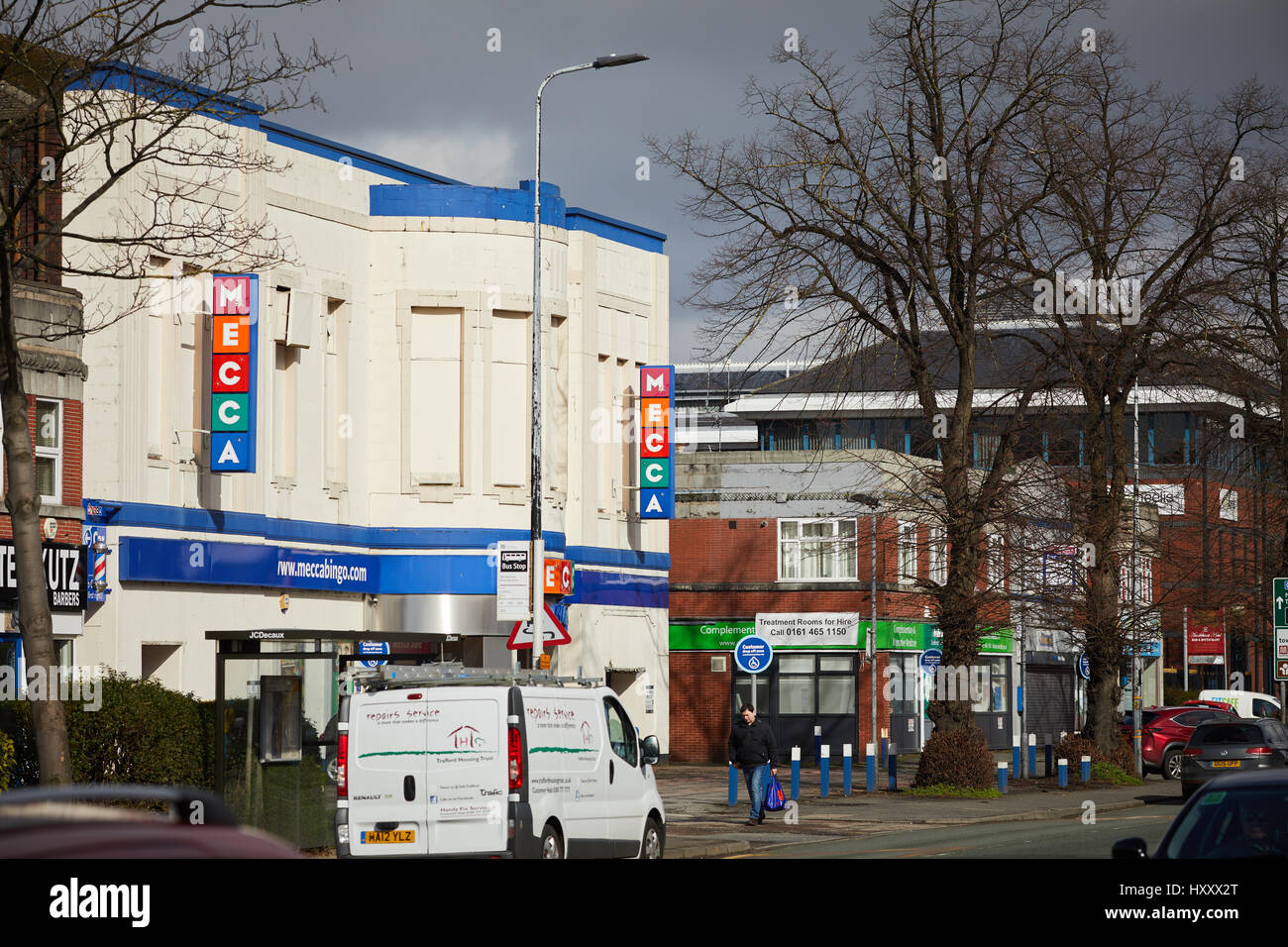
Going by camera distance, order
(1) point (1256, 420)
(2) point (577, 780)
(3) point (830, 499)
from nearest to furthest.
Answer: (2) point (577, 780) → (1) point (1256, 420) → (3) point (830, 499)

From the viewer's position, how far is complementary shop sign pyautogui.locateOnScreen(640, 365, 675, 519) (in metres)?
38.6

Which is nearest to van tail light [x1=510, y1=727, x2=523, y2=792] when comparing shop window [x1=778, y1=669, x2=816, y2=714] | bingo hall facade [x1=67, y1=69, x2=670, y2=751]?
bingo hall facade [x1=67, y1=69, x2=670, y2=751]

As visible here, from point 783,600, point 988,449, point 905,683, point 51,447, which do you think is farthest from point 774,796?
point 988,449

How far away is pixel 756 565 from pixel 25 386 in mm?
25181

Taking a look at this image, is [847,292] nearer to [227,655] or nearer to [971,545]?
[971,545]

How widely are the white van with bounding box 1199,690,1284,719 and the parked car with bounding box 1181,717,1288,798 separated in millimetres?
21502

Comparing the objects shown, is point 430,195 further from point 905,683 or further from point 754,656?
point 905,683

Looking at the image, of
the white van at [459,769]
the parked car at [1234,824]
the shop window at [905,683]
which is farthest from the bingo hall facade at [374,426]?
the parked car at [1234,824]

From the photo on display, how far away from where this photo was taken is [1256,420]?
39.6 meters

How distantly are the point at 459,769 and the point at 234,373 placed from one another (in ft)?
50.1

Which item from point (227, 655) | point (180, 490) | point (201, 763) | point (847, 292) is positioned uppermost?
point (847, 292)

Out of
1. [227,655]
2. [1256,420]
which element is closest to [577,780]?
[227,655]

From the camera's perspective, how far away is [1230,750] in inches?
1192

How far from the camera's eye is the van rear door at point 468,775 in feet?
49.7
